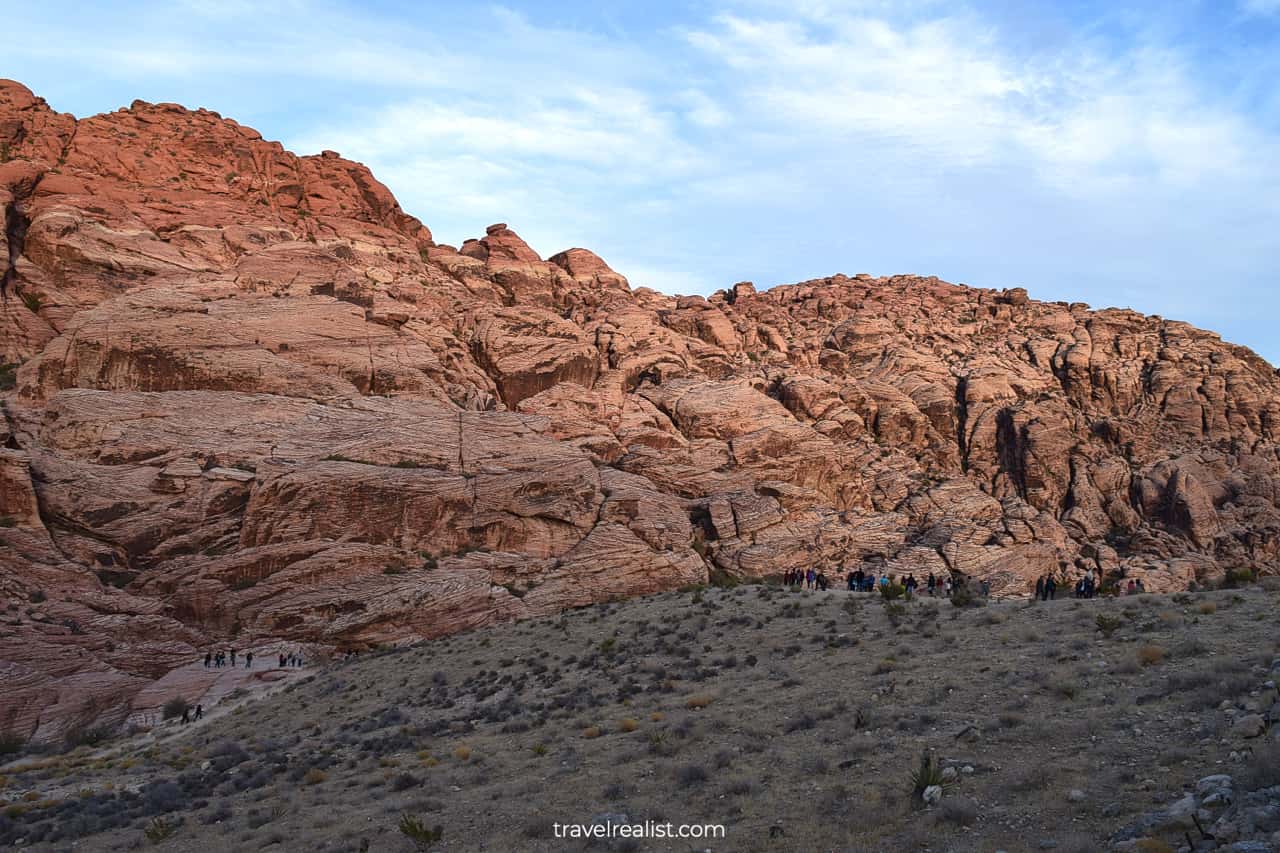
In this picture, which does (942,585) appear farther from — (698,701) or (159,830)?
(159,830)

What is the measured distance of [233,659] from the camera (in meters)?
35.1

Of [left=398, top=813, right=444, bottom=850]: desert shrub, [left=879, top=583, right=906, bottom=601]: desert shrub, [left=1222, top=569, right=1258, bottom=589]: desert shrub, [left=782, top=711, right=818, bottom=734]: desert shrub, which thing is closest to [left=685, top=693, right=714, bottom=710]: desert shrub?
[left=782, top=711, right=818, bottom=734]: desert shrub

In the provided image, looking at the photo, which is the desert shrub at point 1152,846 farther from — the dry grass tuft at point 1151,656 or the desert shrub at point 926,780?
the dry grass tuft at point 1151,656

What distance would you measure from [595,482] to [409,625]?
1364 cm

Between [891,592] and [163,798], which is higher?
[891,592]

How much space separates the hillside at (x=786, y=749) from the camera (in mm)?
10125

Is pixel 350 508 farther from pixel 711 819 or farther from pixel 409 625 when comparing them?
pixel 711 819

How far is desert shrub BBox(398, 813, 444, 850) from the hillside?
6.9 inches

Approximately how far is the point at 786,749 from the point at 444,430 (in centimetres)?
3733

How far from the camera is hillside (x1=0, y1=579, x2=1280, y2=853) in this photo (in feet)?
→ 33.2

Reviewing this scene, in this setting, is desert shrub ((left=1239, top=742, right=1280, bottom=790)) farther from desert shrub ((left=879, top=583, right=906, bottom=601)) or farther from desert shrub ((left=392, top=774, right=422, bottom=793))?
desert shrub ((left=879, top=583, right=906, bottom=601))

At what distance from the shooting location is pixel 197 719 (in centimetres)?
2975

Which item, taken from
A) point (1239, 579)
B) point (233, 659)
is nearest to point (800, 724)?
point (1239, 579)

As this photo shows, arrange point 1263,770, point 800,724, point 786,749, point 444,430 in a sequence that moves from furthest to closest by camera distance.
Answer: point 444,430, point 800,724, point 786,749, point 1263,770
